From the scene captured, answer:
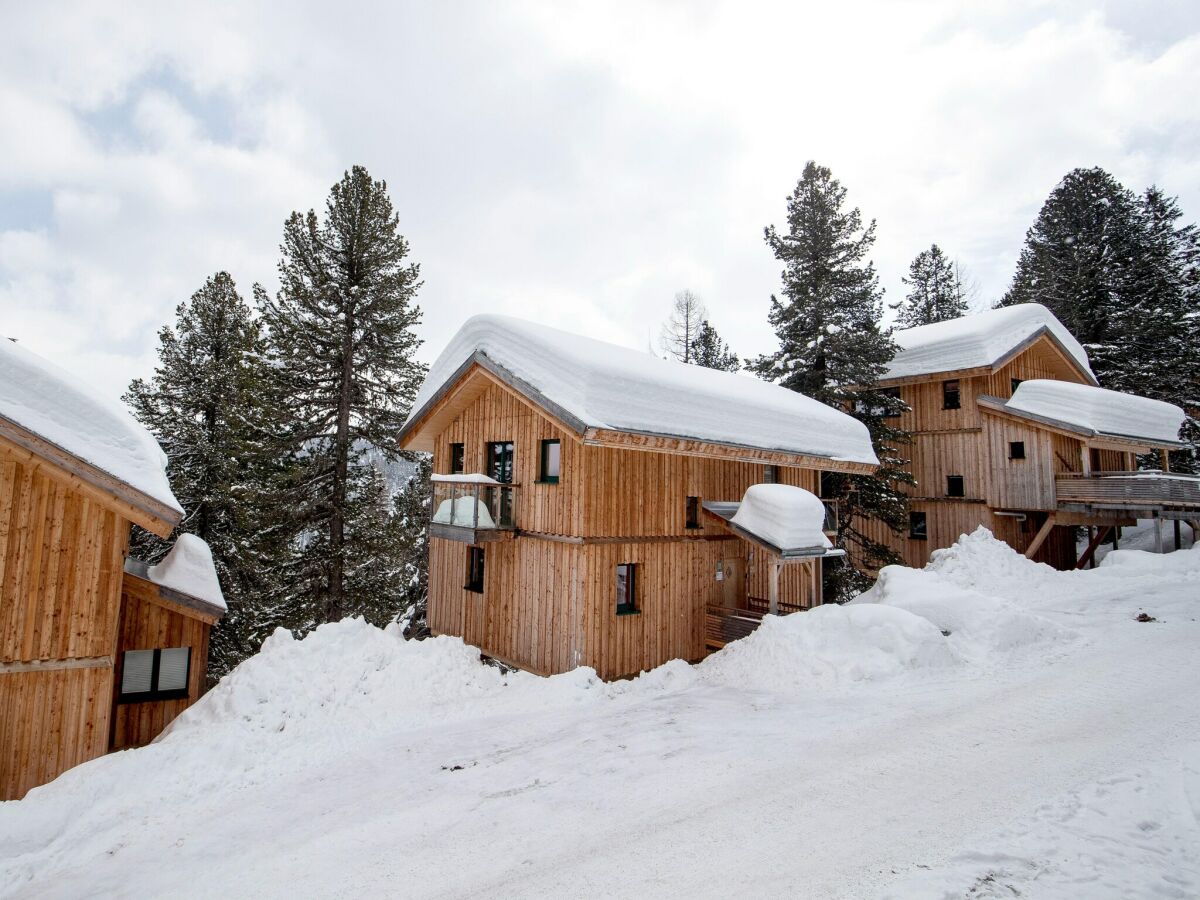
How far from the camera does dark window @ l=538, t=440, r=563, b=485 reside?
1328 centimetres

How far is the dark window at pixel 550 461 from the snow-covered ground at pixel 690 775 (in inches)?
167

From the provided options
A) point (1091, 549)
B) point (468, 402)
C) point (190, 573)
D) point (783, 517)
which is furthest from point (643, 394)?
point (1091, 549)

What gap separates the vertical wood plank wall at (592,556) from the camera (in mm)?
12273

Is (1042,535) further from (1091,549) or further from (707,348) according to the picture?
(707,348)

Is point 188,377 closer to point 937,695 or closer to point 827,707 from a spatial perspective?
point 827,707

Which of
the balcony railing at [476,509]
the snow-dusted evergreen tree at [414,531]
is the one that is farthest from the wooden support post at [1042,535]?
the snow-dusted evergreen tree at [414,531]

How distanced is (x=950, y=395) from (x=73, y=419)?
2646cm

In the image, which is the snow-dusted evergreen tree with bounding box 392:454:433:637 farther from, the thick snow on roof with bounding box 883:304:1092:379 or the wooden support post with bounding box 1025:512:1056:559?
the wooden support post with bounding box 1025:512:1056:559

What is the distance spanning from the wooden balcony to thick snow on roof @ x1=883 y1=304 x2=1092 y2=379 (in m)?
5.33

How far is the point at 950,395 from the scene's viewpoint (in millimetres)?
22906

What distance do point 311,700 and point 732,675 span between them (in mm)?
Result: 7842

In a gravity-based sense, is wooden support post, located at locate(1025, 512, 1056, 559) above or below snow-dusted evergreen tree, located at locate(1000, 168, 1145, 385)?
below

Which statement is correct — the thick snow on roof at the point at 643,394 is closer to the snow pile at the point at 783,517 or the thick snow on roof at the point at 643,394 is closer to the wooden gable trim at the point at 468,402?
the wooden gable trim at the point at 468,402

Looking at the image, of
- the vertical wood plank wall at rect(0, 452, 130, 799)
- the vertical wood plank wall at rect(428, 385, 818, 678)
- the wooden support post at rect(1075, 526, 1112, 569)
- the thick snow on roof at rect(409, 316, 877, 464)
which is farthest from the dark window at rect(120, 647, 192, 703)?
the wooden support post at rect(1075, 526, 1112, 569)
